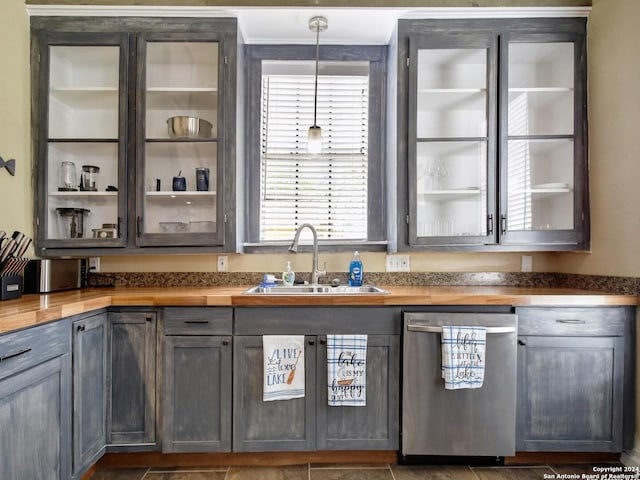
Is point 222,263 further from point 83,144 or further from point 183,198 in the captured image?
point 83,144

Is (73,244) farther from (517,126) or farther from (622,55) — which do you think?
(622,55)

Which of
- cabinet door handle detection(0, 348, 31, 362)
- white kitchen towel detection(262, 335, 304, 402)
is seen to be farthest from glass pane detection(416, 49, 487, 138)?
cabinet door handle detection(0, 348, 31, 362)

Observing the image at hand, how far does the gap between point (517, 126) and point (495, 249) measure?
0.79 meters

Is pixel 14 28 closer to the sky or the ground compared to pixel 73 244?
closer to the sky

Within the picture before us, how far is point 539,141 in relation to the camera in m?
2.40

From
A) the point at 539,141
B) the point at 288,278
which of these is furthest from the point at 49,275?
the point at 539,141

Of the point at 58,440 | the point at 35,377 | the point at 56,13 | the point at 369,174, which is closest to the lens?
the point at 35,377

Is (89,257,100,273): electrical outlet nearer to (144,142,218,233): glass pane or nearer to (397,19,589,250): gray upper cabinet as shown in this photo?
(144,142,218,233): glass pane

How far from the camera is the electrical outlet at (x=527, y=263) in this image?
2.71 m

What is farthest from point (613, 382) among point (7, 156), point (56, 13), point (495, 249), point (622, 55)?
point (56, 13)

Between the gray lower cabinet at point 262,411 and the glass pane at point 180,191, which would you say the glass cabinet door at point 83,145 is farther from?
the gray lower cabinet at point 262,411

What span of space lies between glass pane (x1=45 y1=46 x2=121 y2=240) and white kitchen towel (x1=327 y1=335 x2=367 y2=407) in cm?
152

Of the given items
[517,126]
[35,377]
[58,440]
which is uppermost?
[517,126]

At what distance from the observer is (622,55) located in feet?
7.13
